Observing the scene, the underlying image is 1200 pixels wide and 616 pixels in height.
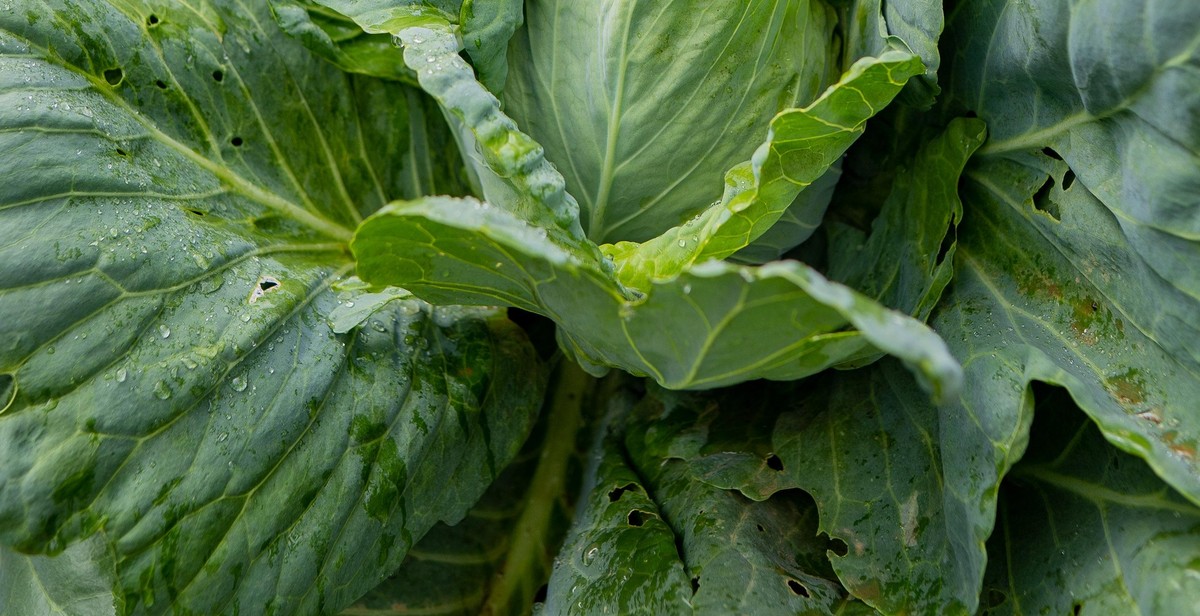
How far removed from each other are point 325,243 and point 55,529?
2.47ft

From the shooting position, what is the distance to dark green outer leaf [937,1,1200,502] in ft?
3.78

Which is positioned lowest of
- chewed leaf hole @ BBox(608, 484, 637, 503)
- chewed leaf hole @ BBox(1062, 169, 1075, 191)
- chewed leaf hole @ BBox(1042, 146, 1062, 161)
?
chewed leaf hole @ BBox(608, 484, 637, 503)

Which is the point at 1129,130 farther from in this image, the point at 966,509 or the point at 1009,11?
the point at 966,509

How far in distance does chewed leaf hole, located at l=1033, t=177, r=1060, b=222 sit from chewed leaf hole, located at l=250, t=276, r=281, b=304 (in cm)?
128

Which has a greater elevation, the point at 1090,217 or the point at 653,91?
the point at 653,91

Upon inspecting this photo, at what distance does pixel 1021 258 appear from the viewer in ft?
5.01

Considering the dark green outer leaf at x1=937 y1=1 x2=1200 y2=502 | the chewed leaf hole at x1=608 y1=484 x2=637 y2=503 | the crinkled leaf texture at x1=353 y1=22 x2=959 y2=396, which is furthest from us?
the chewed leaf hole at x1=608 y1=484 x2=637 y2=503

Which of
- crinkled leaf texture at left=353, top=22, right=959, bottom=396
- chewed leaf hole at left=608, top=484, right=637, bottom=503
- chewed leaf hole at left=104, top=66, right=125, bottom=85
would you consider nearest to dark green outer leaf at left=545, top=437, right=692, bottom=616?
chewed leaf hole at left=608, top=484, right=637, bottom=503

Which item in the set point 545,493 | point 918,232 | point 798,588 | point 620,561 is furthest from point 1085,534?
point 545,493

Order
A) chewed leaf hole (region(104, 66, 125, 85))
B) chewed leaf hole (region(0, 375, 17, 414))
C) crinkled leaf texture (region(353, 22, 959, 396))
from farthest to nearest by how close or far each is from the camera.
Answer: chewed leaf hole (region(104, 66, 125, 85)) < chewed leaf hole (region(0, 375, 17, 414)) < crinkled leaf texture (region(353, 22, 959, 396))

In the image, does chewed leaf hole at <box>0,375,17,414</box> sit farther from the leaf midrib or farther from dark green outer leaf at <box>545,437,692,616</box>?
dark green outer leaf at <box>545,437,692,616</box>

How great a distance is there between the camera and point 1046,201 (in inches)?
59.1

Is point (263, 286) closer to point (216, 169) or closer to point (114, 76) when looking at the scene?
point (216, 169)

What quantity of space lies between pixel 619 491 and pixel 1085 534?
0.80m
